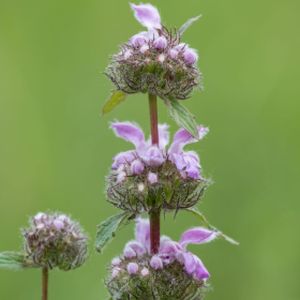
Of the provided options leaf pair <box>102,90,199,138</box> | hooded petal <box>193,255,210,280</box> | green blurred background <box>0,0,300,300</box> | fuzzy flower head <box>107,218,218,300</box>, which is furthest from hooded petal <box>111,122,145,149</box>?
green blurred background <box>0,0,300,300</box>

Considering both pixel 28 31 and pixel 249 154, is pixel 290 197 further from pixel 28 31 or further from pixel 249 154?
pixel 28 31

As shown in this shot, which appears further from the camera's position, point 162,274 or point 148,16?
point 148,16

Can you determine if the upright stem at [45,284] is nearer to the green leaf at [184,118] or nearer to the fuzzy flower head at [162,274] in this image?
the fuzzy flower head at [162,274]

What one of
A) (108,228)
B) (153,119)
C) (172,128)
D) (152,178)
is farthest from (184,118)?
(172,128)

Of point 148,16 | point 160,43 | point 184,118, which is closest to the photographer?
point 184,118

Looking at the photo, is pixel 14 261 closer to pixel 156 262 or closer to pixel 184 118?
pixel 156 262
